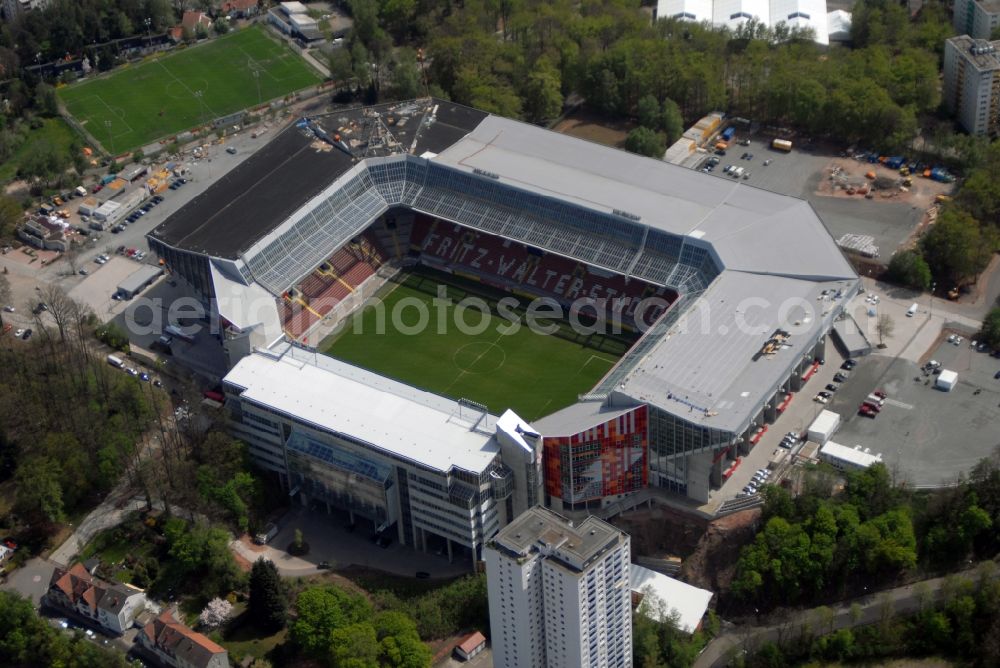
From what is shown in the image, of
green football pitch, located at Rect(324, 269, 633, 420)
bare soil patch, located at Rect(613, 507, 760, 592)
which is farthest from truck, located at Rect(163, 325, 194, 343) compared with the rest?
bare soil patch, located at Rect(613, 507, 760, 592)

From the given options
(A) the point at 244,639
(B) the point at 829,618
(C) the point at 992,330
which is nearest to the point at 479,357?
(A) the point at 244,639

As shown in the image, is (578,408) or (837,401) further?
(837,401)

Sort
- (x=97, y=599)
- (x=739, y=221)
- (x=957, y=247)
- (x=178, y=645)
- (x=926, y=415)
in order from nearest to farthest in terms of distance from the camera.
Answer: (x=178, y=645) < (x=97, y=599) < (x=926, y=415) < (x=739, y=221) < (x=957, y=247)

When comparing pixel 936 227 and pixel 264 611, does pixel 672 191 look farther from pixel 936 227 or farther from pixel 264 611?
pixel 264 611

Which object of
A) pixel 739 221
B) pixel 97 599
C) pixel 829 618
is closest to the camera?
pixel 829 618

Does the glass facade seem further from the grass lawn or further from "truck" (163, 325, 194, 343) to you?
the grass lawn

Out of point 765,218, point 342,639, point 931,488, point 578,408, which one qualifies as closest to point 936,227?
point 765,218

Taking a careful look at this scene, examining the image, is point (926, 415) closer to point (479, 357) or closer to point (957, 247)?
point (957, 247)
